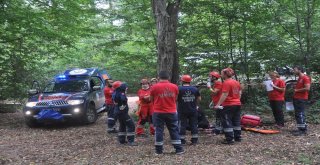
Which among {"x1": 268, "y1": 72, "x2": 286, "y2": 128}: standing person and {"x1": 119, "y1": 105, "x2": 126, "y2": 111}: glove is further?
{"x1": 268, "y1": 72, "x2": 286, "y2": 128}: standing person

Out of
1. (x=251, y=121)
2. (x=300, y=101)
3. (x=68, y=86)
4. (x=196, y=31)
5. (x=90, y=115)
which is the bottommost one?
(x=251, y=121)

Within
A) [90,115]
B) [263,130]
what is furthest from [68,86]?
[263,130]

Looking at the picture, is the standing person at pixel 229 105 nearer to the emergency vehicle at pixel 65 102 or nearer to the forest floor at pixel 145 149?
the forest floor at pixel 145 149

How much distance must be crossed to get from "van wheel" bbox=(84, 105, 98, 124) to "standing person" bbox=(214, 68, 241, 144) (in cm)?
508

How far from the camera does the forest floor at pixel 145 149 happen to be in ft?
24.5

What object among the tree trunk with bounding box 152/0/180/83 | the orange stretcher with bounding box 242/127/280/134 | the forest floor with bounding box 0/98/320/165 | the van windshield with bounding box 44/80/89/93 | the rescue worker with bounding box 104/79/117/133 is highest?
the tree trunk with bounding box 152/0/180/83

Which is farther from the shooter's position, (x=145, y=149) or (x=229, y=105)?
(x=229, y=105)

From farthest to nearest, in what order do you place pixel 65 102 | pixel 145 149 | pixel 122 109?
pixel 65 102 < pixel 122 109 < pixel 145 149

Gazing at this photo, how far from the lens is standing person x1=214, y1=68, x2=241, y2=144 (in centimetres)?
895

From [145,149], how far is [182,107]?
4.11 ft

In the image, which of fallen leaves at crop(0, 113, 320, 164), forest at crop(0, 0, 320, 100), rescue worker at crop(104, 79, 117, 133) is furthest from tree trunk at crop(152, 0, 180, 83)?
fallen leaves at crop(0, 113, 320, 164)

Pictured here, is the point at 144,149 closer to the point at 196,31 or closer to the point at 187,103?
the point at 187,103

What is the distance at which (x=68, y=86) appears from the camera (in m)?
13.5

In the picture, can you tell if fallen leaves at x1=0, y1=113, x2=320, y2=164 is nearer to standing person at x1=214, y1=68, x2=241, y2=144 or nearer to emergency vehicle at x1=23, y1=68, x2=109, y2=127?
standing person at x1=214, y1=68, x2=241, y2=144
